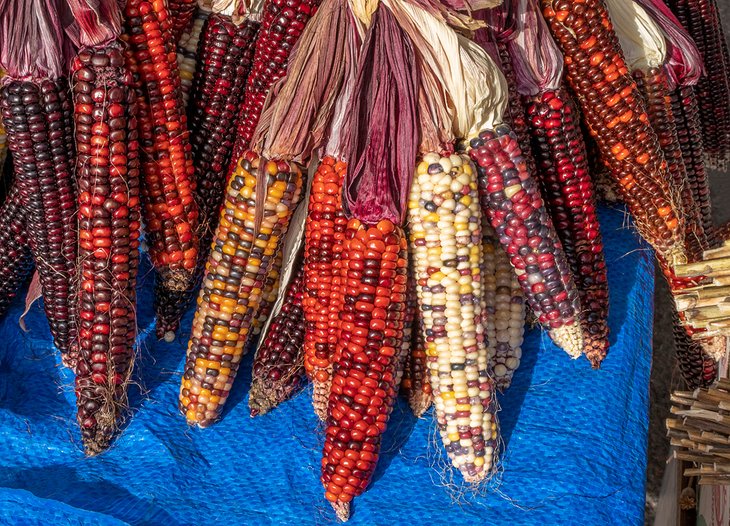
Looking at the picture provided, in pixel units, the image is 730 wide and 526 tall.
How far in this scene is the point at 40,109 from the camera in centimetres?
239

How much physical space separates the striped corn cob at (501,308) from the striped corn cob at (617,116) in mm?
617

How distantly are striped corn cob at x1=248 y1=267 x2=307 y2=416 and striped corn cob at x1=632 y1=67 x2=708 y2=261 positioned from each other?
1.57 metres

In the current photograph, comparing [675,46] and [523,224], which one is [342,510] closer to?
[523,224]

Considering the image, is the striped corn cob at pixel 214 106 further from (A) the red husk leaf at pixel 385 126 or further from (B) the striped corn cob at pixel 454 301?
(B) the striped corn cob at pixel 454 301

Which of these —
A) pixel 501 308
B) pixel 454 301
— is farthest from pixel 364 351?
pixel 501 308

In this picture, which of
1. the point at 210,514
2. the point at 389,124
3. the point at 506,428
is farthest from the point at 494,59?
the point at 210,514

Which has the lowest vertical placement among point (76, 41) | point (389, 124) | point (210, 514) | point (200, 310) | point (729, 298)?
point (210, 514)

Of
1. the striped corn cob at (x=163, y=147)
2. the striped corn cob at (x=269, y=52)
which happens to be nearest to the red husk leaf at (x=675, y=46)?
the striped corn cob at (x=269, y=52)

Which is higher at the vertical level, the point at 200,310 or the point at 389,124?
the point at 389,124

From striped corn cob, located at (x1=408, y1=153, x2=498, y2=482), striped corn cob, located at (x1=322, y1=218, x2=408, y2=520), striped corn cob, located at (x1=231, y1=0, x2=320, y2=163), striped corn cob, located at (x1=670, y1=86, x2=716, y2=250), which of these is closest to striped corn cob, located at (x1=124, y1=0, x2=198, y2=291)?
striped corn cob, located at (x1=231, y1=0, x2=320, y2=163)

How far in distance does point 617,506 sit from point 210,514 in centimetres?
142

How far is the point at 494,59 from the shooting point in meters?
2.56

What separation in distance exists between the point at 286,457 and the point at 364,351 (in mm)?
672

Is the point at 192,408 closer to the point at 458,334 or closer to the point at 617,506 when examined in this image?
the point at 458,334
